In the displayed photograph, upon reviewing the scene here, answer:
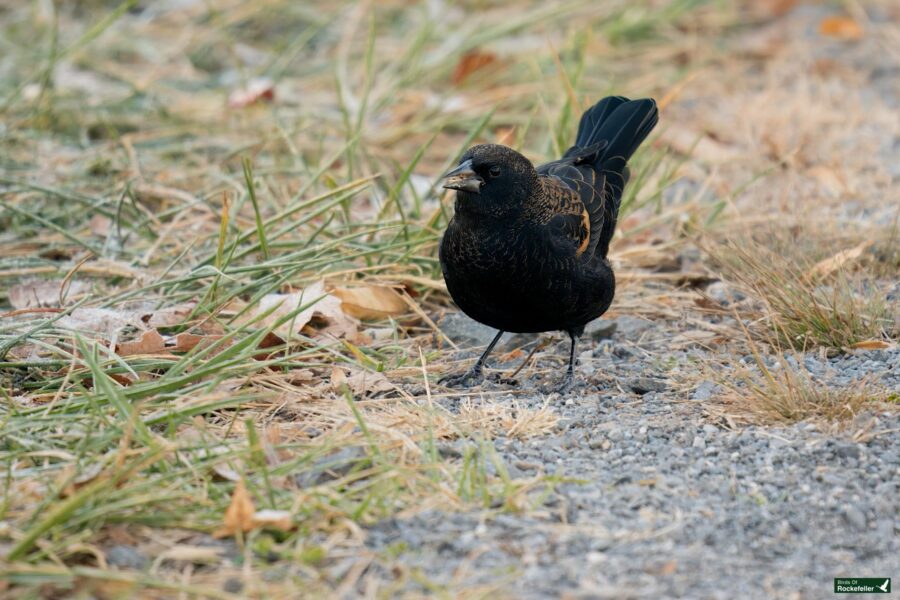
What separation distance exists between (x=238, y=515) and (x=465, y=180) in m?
1.54

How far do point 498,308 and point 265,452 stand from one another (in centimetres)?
110

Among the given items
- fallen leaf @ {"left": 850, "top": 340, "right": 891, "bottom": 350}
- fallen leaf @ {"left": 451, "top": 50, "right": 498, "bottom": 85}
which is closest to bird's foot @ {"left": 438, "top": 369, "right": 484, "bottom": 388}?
fallen leaf @ {"left": 850, "top": 340, "right": 891, "bottom": 350}

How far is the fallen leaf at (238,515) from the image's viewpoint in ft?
8.45

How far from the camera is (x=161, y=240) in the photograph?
183 inches

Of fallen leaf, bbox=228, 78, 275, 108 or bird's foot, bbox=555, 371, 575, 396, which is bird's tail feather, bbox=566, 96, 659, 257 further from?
fallen leaf, bbox=228, 78, 275, 108

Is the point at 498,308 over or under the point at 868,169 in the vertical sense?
over

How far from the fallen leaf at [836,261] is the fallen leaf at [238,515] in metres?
2.57

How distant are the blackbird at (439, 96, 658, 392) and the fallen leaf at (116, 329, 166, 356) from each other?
0.98 metres

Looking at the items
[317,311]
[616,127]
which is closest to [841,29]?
[616,127]

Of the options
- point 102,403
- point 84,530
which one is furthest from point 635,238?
point 84,530

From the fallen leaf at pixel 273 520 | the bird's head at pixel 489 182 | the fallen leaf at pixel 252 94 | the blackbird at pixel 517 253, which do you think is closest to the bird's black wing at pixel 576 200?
the blackbird at pixel 517 253

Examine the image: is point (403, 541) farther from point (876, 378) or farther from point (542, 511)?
point (876, 378)

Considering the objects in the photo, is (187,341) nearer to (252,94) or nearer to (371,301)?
(371,301)

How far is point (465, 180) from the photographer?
371 cm
